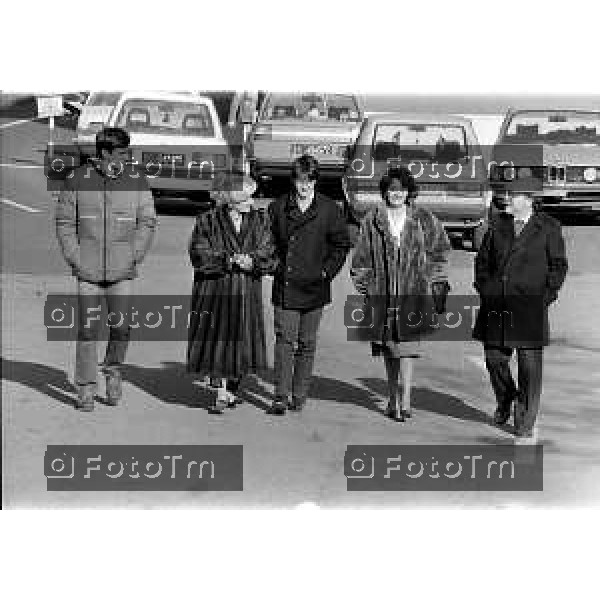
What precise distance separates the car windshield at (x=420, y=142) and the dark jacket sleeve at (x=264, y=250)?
1.21 m

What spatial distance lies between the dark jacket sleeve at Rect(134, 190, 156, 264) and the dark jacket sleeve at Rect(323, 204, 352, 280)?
3.49 feet

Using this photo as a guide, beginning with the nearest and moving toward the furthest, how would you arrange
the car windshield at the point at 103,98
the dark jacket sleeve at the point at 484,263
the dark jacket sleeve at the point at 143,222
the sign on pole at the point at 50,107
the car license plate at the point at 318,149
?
the dark jacket sleeve at the point at 484,263 → the dark jacket sleeve at the point at 143,222 → the sign on pole at the point at 50,107 → the car windshield at the point at 103,98 → the car license plate at the point at 318,149

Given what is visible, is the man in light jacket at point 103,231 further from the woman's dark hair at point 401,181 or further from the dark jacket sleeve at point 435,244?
the dark jacket sleeve at point 435,244

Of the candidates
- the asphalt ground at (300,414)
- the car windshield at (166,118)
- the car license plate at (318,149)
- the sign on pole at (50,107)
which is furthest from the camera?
the car license plate at (318,149)

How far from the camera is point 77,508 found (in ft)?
26.1

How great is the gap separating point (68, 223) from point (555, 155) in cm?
350

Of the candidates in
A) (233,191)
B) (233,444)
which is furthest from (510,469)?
(233,191)

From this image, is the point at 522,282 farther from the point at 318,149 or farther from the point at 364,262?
the point at 318,149

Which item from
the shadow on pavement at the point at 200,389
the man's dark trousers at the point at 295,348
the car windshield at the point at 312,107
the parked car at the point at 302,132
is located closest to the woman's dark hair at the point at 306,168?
the parked car at the point at 302,132

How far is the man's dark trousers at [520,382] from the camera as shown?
8.34 metres

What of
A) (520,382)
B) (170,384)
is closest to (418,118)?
(520,382)

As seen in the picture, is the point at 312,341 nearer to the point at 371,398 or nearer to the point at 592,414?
the point at 371,398

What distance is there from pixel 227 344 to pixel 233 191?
3.05 ft

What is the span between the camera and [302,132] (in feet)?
35.0
